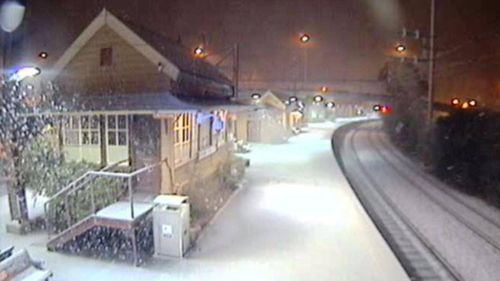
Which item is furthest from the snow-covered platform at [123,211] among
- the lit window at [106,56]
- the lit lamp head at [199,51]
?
the lit lamp head at [199,51]

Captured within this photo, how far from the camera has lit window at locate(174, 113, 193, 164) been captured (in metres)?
11.0

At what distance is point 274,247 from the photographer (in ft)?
25.8

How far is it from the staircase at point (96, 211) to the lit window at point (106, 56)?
3.61 metres

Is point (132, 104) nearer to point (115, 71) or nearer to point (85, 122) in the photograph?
point (85, 122)

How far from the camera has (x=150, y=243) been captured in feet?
25.6

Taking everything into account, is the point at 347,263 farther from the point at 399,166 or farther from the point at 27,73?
the point at 399,166

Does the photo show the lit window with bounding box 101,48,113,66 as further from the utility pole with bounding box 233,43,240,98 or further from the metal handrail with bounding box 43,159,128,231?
the utility pole with bounding box 233,43,240,98

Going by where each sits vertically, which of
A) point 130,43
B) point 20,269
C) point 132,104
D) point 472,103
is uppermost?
point 130,43

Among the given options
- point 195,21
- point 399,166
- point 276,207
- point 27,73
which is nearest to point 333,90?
point 399,166

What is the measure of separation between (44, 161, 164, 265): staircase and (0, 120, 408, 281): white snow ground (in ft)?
1.14

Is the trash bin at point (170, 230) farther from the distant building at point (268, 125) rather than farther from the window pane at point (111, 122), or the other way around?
the distant building at point (268, 125)


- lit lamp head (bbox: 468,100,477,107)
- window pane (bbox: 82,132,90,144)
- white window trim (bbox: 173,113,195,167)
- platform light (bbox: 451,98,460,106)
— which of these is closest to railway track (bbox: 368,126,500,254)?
lit lamp head (bbox: 468,100,477,107)

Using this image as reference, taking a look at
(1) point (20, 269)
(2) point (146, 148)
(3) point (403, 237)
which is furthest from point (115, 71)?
(3) point (403, 237)

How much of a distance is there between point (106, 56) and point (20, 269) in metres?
7.55
